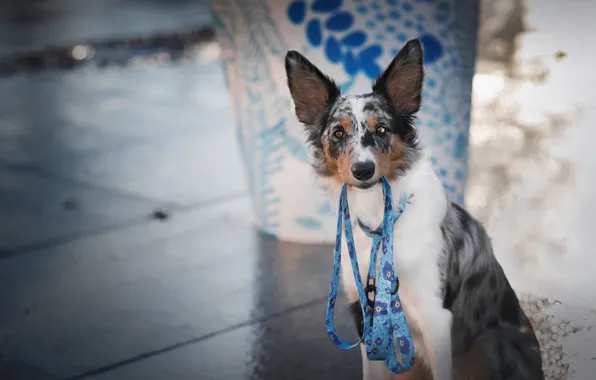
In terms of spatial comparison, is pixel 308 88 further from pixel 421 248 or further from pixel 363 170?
pixel 421 248

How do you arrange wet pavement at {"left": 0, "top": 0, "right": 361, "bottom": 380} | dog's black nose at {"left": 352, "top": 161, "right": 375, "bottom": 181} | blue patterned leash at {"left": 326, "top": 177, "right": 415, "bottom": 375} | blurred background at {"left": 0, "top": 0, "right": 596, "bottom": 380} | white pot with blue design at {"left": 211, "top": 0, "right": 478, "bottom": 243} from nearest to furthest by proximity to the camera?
1. dog's black nose at {"left": 352, "top": 161, "right": 375, "bottom": 181}
2. blue patterned leash at {"left": 326, "top": 177, "right": 415, "bottom": 375}
3. blurred background at {"left": 0, "top": 0, "right": 596, "bottom": 380}
4. wet pavement at {"left": 0, "top": 0, "right": 361, "bottom": 380}
5. white pot with blue design at {"left": 211, "top": 0, "right": 478, "bottom": 243}

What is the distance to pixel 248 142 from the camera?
5.59m

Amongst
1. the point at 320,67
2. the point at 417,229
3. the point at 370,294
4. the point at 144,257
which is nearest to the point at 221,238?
the point at 144,257

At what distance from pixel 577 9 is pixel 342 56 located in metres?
1.46

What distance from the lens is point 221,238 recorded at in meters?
5.87

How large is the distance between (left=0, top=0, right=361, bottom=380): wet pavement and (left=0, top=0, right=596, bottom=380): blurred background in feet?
0.04

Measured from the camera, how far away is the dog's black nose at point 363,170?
305 centimetres

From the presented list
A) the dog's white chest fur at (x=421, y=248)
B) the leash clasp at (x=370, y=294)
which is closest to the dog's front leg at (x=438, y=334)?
the dog's white chest fur at (x=421, y=248)

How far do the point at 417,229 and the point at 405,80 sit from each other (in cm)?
52

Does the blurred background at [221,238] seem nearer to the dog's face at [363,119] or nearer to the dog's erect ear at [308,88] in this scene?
the dog's face at [363,119]

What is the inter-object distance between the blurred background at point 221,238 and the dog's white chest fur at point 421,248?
67 centimetres

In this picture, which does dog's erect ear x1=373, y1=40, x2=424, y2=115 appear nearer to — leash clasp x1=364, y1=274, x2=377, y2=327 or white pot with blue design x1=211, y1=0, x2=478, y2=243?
leash clasp x1=364, y1=274, x2=377, y2=327

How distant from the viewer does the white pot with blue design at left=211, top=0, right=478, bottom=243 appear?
16.1 ft

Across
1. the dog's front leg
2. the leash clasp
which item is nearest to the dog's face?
the leash clasp
